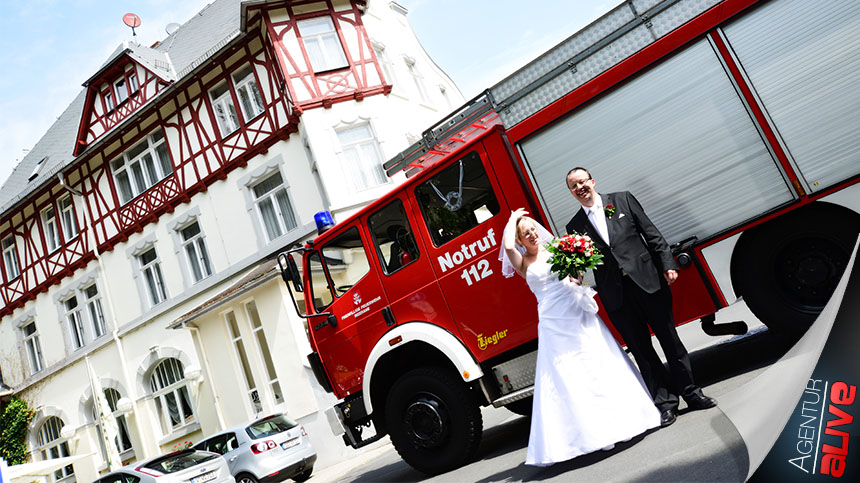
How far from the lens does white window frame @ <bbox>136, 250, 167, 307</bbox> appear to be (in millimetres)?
20594

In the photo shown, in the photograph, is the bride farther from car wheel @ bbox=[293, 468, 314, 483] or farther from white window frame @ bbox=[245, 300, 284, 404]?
white window frame @ bbox=[245, 300, 284, 404]

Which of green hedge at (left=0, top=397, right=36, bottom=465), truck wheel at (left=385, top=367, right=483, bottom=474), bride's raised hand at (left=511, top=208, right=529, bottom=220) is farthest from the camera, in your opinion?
green hedge at (left=0, top=397, right=36, bottom=465)

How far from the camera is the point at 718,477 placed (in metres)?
3.31

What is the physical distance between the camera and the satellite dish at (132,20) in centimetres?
2481

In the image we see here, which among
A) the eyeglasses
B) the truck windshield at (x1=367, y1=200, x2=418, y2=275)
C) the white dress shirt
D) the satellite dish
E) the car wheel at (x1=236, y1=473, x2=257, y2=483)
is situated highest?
the satellite dish

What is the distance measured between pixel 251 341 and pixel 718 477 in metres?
14.9

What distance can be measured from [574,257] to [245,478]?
9.32 meters

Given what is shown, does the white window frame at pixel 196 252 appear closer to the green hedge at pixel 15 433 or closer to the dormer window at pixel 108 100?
the dormer window at pixel 108 100

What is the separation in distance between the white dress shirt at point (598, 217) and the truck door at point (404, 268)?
1.73 m

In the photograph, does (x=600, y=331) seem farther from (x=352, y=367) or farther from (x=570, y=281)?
(x=352, y=367)

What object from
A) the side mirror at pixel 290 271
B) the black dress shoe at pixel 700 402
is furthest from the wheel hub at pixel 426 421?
the black dress shoe at pixel 700 402

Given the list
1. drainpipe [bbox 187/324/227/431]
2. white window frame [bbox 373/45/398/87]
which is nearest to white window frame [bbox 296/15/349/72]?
white window frame [bbox 373/45/398/87]

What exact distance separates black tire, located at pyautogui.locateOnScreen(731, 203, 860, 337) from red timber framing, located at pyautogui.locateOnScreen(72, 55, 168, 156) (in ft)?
66.1

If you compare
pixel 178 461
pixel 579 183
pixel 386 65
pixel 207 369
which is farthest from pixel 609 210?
pixel 207 369
